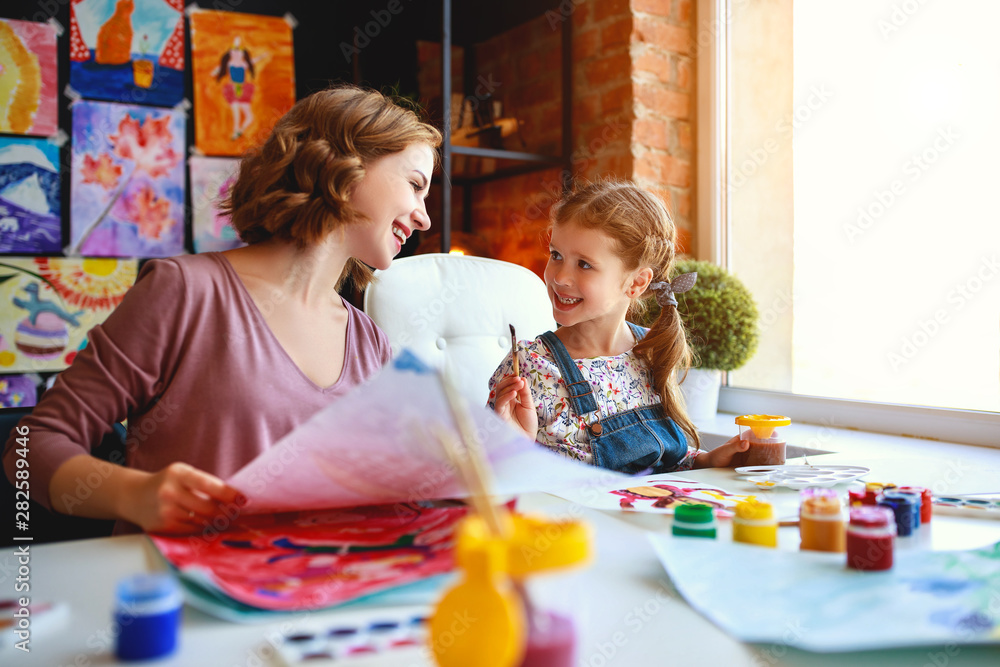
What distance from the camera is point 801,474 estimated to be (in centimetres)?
98

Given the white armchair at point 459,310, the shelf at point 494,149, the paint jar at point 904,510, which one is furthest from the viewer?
the shelf at point 494,149

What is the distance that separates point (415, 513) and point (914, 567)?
44 centimetres

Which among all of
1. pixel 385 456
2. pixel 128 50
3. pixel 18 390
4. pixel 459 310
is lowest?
pixel 18 390

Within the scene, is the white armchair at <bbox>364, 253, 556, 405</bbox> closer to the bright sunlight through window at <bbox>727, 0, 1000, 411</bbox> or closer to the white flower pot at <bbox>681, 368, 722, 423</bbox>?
the white flower pot at <bbox>681, 368, 722, 423</bbox>

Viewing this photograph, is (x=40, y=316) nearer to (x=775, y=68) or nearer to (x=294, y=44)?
(x=294, y=44)

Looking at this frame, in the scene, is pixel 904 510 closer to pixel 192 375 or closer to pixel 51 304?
pixel 192 375

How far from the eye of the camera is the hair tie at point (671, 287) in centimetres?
156

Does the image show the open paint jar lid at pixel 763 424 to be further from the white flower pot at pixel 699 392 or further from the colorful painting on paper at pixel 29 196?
the colorful painting on paper at pixel 29 196

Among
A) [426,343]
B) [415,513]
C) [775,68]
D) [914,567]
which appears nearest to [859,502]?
[914,567]

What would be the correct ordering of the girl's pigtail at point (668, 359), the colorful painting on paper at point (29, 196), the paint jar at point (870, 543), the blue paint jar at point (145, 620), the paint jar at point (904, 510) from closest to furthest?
the blue paint jar at point (145, 620), the paint jar at point (870, 543), the paint jar at point (904, 510), the girl's pigtail at point (668, 359), the colorful painting on paper at point (29, 196)

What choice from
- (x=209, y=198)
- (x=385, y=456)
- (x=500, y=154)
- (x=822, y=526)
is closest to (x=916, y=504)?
(x=822, y=526)

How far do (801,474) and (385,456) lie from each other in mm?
647

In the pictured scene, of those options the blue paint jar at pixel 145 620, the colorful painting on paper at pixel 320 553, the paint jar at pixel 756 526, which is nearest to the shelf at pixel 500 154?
the colorful painting on paper at pixel 320 553

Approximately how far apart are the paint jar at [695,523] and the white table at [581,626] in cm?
5
